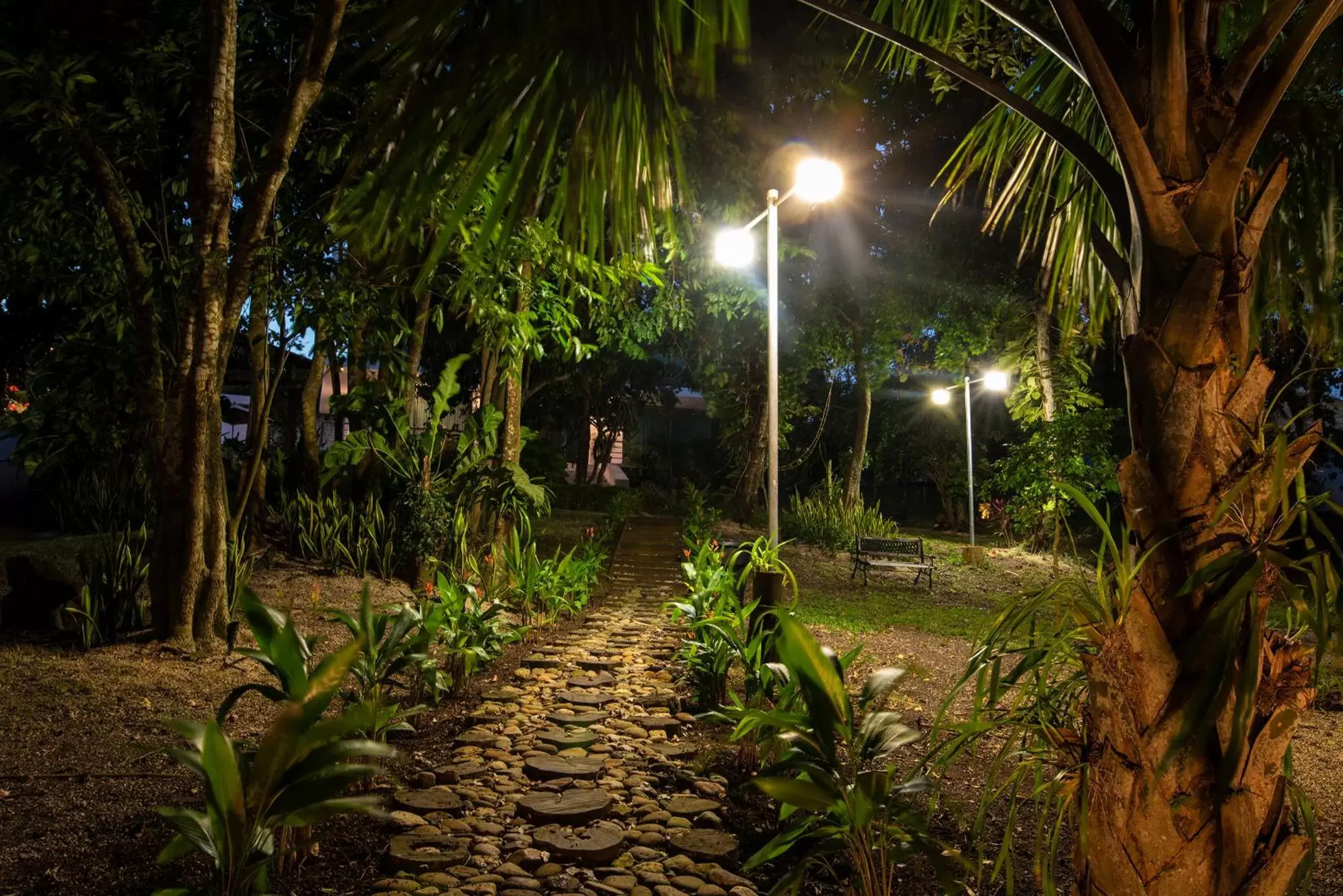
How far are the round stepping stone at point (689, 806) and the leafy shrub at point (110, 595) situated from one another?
13.9 ft

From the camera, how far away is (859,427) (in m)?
19.0

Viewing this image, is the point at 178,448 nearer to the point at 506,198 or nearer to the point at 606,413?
the point at 506,198

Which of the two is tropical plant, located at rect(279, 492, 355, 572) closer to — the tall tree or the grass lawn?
the tall tree

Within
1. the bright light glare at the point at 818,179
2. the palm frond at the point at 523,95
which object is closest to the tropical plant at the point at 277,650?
the palm frond at the point at 523,95

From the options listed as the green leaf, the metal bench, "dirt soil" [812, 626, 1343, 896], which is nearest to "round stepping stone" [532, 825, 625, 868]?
the green leaf

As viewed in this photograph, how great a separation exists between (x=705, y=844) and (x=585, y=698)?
222 centimetres

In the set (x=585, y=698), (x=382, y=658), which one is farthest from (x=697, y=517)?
(x=382, y=658)

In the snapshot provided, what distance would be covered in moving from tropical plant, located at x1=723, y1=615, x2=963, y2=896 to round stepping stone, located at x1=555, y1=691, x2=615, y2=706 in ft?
7.74

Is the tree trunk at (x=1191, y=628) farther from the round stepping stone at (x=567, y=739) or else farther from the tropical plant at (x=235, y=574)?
→ the tropical plant at (x=235, y=574)

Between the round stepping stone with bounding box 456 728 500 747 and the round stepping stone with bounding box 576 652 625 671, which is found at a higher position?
the round stepping stone with bounding box 456 728 500 747

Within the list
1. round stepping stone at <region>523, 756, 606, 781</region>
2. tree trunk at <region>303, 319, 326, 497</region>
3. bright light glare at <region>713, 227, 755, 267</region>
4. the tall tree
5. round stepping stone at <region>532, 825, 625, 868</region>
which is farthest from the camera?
tree trunk at <region>303, 319, 326, 497</region>

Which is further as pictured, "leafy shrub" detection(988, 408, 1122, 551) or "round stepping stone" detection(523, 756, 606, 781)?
"leafy shrub" detection(988, 408, 1122, 551)

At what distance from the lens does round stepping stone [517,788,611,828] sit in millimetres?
3252

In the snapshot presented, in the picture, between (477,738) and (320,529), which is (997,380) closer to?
(320,529)
